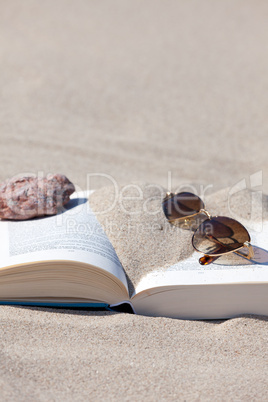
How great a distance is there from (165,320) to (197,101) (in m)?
3.05

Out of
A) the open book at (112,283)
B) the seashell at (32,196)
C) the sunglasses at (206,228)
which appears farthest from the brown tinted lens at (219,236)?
the seashell at (32,196)

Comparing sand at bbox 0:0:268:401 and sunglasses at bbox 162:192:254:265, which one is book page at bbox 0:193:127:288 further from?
sunglasses at bbox 162:192:254:265

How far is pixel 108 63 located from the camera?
4.96m

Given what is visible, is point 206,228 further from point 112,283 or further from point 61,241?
point 61,241

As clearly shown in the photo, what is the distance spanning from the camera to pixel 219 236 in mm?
2051

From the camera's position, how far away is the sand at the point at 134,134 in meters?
1.50

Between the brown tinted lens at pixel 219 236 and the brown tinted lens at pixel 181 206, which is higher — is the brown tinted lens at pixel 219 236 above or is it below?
below

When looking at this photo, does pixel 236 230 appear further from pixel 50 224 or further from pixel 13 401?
pixel 13 401

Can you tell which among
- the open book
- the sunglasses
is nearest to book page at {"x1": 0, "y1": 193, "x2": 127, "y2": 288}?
the open book

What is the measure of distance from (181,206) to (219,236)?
0.32 meters

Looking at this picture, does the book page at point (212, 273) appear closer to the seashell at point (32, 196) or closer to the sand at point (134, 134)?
the sand at point (134, 134)

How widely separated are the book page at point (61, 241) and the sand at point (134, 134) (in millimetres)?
221

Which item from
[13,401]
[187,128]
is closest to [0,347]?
[13,401]

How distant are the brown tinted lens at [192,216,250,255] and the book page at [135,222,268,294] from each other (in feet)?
0.16
